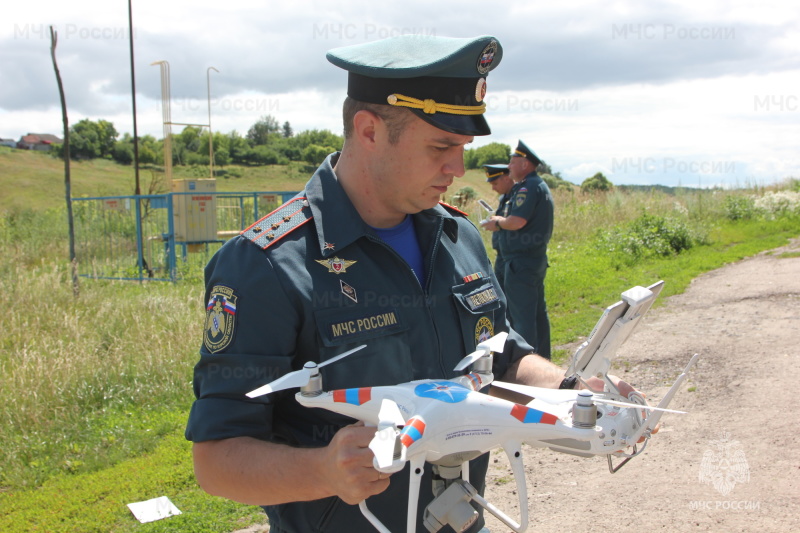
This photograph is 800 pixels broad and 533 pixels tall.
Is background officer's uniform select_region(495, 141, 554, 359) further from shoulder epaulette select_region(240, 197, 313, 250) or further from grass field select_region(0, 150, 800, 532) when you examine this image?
shoulder epaulette select_region(240, 197, 313, 250)

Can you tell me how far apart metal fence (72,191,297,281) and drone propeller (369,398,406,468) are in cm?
1116

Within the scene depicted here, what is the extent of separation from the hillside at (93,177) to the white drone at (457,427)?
107 feet

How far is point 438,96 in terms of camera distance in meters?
1.88

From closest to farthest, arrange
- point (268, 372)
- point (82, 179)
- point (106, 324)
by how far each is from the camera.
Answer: point (268, 372) → point (106, 324) → point (82, 179)

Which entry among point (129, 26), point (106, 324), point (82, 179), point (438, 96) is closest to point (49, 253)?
point (129, 26)

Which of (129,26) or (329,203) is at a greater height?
(129,26)

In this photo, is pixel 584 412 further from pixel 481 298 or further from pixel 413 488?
pixel 481 298

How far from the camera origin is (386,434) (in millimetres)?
1324

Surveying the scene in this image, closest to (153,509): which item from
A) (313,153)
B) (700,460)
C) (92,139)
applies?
(700,460)

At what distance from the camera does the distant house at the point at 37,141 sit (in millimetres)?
57438

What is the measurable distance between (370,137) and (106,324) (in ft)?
20.2

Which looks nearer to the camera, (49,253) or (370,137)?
(370,137)

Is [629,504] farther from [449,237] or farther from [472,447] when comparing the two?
[472,447]

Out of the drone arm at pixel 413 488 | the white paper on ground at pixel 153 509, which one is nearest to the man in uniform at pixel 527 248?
the white paper on ground at pixel 153 509
